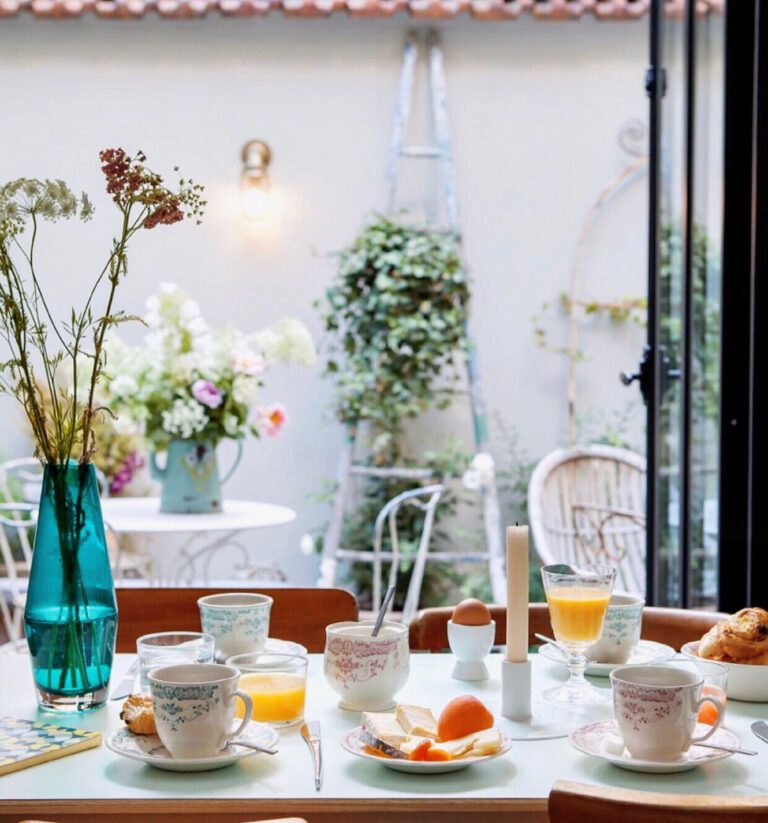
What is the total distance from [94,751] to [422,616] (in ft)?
2.30

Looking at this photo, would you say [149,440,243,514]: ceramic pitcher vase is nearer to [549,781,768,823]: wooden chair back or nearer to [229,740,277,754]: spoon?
[229,740,277,754]: spoon

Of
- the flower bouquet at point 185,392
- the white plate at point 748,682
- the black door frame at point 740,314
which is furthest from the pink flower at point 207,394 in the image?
the white plate at point 748,682

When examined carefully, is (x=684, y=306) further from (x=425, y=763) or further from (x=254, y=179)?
(x=254, y=179)

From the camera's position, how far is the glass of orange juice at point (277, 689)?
1.24 m

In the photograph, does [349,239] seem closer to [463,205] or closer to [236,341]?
[463,205]

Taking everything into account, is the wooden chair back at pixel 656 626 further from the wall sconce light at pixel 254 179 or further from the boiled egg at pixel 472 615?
→ the wall sconce light at pixel 254 179

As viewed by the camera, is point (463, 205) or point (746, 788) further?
point (463, 205)

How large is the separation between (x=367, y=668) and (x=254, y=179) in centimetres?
360

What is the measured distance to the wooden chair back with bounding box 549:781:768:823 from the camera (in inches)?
34.1

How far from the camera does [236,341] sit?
10.7 ft

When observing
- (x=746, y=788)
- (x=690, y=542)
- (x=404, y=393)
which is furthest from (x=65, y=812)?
(x=404, y=393)

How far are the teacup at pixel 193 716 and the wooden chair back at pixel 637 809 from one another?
36cm

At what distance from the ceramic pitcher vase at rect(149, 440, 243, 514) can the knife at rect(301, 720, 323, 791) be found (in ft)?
6.71

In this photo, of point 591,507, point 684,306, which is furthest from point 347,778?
point 591,507
